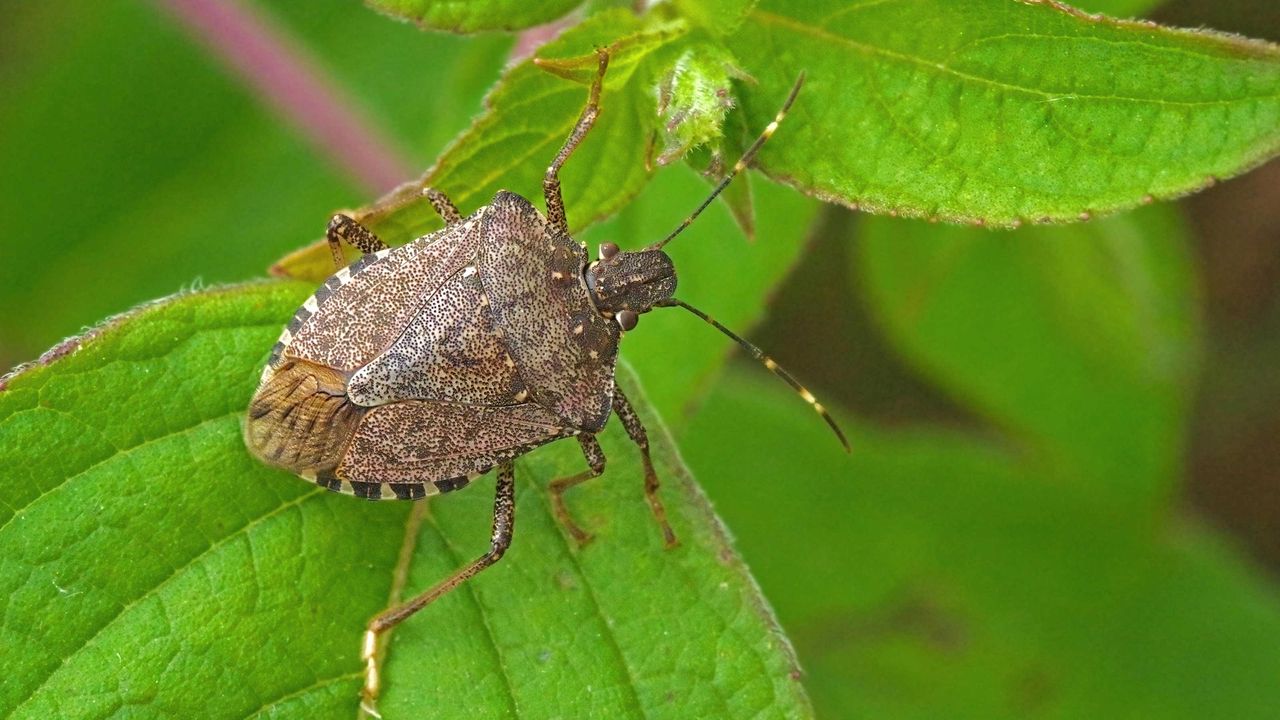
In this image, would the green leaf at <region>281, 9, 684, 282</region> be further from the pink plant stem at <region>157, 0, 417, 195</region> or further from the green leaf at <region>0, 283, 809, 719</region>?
the pink plant stem at <region>157, 0, 417, 195</region>

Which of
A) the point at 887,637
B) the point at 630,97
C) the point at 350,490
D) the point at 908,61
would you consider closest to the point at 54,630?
the point at 350,490

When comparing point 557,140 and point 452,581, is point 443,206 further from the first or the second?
point 452,581

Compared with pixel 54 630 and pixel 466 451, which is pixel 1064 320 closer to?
pixel 466 451

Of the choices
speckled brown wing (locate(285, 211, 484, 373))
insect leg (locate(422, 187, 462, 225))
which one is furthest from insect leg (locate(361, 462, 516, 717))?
insect leg (locate(422, 187, 462, 225))

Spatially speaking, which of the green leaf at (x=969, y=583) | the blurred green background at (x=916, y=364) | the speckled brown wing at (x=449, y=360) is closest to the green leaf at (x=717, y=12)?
the speckled brown wing at (x=449, y=360)

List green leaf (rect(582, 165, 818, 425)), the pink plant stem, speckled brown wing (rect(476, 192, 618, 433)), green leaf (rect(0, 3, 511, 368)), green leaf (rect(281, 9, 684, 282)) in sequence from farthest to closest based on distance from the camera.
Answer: green leaf (rect(0, 3, 511, 368)) → the pink plant stem → green leaf (rect(582, 165, 818, 425)) → speckled brown wing (rect(476, 192, 618, 433)) → green leaf (rect(281, 9, 684, 282))
